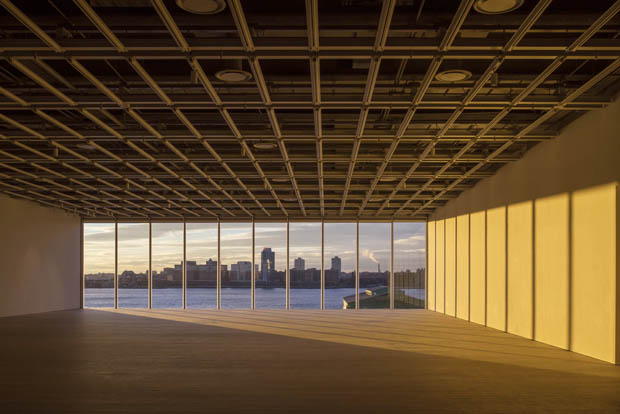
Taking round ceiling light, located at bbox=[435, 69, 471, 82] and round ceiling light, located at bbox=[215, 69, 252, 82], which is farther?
round ceiling light, located at bbox=[435, 69, 471, 82]

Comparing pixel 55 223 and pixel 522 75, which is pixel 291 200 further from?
pixel 522 75

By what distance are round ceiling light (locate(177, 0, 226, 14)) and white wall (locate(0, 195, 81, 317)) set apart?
16.6 metres

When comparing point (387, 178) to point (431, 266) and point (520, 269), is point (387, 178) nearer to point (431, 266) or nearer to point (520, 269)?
point (520, 269)

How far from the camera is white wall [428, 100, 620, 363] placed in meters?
9.78

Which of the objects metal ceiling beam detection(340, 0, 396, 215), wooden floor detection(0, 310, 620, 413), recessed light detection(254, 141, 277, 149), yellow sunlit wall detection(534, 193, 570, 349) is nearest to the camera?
metal ceiling beam detection(340, 0, 396, 215)

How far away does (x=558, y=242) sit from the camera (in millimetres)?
11742

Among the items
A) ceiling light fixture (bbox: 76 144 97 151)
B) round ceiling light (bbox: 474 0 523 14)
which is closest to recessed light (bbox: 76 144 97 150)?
ceiling light fixture (bbox: 76 144 97 151)

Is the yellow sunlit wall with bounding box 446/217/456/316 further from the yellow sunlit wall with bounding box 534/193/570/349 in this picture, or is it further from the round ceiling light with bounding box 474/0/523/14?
the round ceiling light with bounding box 474/0/523/14

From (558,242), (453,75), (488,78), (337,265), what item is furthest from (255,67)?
(337,265)

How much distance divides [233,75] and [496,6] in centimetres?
359

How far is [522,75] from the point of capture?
329 inches

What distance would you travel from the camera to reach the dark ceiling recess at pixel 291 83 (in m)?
6.51

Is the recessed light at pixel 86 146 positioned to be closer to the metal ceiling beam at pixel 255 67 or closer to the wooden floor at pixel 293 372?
the metal ceiling beam at pixel 255 67

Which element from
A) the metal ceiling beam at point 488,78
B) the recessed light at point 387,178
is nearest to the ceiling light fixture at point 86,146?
the metal ceiling beam at point 488,78
